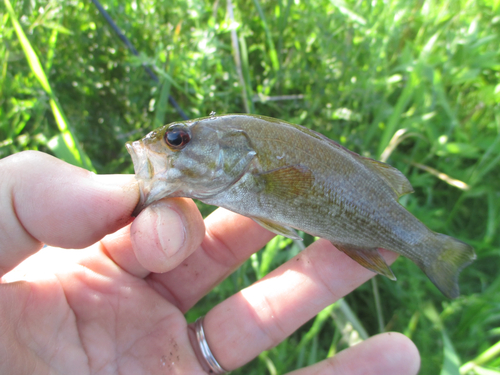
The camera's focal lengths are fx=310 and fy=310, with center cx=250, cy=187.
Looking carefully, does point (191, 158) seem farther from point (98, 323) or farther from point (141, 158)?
point (98, 323)

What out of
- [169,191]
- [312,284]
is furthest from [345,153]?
[169,191]

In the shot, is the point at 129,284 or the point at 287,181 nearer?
the point at 287,181

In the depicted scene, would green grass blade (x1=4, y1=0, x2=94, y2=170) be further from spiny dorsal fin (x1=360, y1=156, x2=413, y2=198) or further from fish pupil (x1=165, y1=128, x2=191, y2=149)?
spiny dorsal fin (x1=360, y1=156, x2=413, y2=198)

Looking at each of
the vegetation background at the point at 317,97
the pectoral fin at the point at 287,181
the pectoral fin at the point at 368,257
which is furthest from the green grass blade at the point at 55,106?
the pectoral fin at the point at 368,257

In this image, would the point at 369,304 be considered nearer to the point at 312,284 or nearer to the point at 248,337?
the point at 312,284

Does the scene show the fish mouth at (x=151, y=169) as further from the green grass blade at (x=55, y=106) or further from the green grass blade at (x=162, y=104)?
the green grass blade at (x=162, y=104)

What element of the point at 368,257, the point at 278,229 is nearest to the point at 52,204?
the point at 278,229
